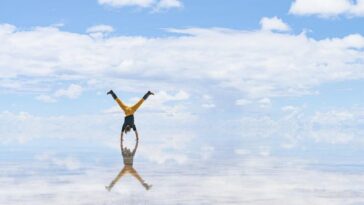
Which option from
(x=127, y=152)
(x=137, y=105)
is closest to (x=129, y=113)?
(x=137, y=105)

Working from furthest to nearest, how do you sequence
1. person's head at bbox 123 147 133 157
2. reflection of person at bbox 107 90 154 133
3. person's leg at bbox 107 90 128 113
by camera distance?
person's head at bbox 123 147 133 157 → person's leg at bbox 107 90 128 113 → reflection of person at bbox 107 90 154 133

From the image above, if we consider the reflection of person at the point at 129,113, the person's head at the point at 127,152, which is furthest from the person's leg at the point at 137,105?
the person's head at the point at 127,152

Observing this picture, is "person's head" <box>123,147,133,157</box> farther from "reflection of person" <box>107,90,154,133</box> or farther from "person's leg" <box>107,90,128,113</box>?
"person's leg" <box>107,90,128,113</box>

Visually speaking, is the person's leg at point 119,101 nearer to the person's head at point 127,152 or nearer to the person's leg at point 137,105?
the person's leg at point 137,105

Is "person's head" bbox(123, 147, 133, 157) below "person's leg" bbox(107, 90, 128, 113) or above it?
below

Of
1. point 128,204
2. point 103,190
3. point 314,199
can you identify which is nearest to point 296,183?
point 314,199

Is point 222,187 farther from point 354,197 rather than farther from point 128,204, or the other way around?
point 128,204

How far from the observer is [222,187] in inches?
1804

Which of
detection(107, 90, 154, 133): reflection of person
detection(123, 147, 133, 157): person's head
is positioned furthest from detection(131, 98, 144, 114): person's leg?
detection(123, 147, 133, 157): person's head

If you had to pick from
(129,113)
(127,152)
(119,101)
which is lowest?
(127,152)

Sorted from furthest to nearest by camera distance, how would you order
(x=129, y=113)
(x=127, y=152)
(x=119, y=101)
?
(x=127, y=152)
(x=119, y=101)
(x=129, y=113)

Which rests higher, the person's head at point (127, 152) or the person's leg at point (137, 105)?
the person's leg at point (137, 105)

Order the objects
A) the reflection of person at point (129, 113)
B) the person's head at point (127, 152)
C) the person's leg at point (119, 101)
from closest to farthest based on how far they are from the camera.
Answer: the reflection of person at point (129, 113), the person's leg at point (119, 101), the person's head at point (127, 152)

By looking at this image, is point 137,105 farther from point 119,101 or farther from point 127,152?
point 127,152
